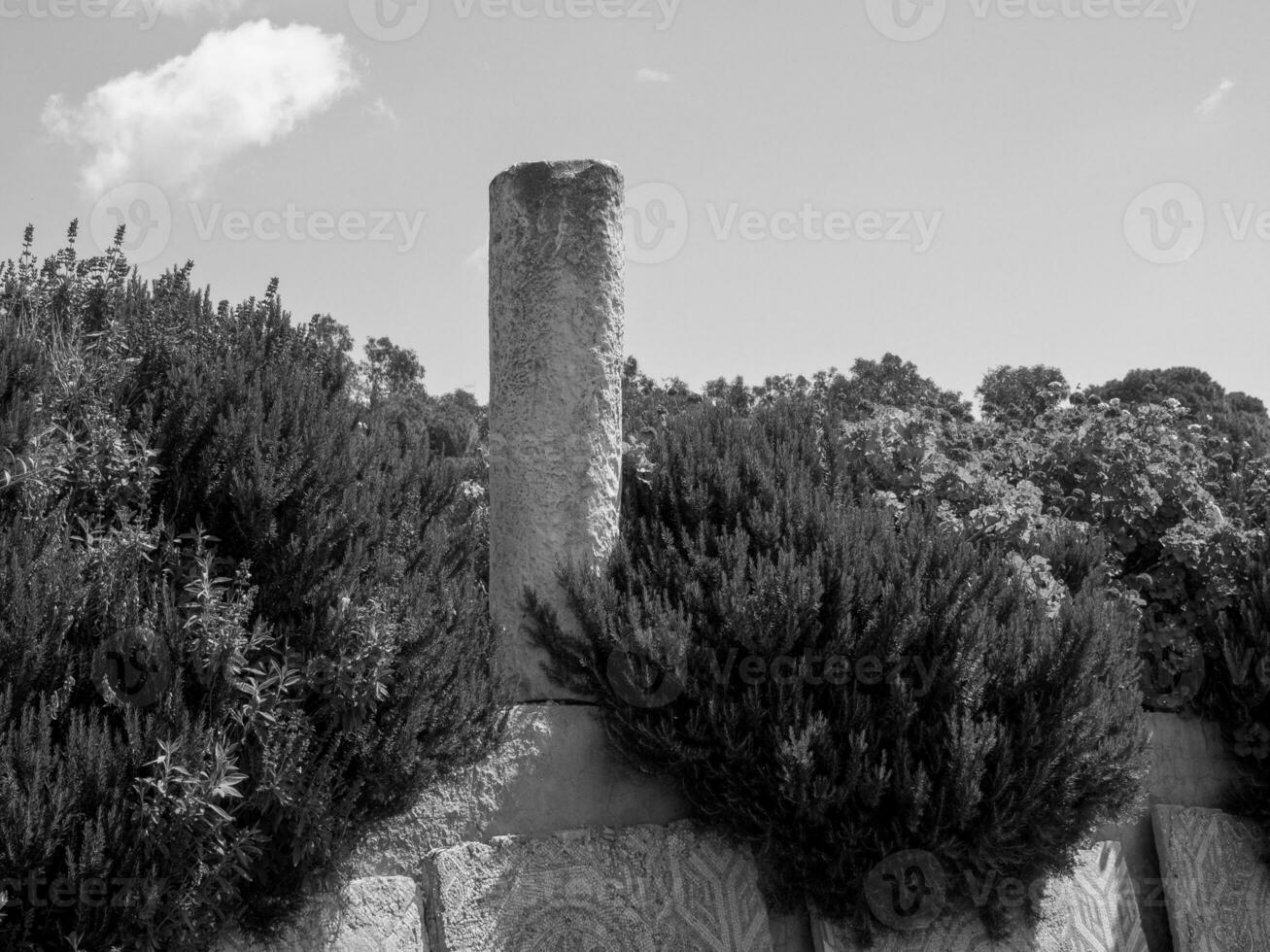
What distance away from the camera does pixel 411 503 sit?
5.70 meters

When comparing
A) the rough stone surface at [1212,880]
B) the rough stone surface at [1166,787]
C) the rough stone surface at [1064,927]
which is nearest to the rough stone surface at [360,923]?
the rough stone surface at [1064,927]

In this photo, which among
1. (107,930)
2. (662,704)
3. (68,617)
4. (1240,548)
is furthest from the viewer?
(1240,548)

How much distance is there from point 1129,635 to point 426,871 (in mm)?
3687

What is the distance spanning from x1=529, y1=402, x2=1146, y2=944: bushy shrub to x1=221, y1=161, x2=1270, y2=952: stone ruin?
201 mm

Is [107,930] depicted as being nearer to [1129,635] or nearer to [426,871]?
[426,871]

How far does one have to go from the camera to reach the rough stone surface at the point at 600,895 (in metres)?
4.91

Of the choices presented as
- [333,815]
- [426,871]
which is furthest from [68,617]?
[426,871]

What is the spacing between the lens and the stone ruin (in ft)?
16.2

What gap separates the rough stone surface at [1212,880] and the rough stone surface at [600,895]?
246 cm

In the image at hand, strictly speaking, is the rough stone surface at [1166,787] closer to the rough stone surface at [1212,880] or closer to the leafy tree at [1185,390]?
the rough stone surface at [1212,880]

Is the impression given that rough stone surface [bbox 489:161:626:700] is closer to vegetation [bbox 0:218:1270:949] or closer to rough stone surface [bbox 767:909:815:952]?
vegetation [bbox 0:218:1270:949]

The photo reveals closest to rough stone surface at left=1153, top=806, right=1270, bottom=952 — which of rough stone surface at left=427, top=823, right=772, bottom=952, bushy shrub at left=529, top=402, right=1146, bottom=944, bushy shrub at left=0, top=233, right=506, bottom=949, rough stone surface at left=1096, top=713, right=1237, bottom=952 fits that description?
rough stone surface at left=1096, top=713, right=1237, bottom=952

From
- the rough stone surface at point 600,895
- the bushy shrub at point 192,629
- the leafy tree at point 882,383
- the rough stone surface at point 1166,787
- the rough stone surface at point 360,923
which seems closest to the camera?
the bushy shrub at point 192,629

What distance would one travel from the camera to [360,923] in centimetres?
468
